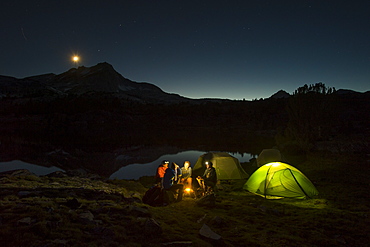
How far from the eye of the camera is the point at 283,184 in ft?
38.2

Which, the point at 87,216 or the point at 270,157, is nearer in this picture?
the point at 87,216

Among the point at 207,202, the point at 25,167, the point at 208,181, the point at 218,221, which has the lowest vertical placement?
the point at 25,167

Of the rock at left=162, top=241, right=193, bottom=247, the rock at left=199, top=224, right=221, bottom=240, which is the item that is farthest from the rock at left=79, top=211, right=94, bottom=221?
the rock at left=199, top=224, right=221, bottom=240

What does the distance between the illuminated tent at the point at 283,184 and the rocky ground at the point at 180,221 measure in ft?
1.77

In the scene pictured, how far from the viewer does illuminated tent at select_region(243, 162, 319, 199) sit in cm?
1132

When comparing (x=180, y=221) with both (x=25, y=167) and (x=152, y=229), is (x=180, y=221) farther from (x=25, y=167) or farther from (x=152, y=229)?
(x=25, y=167)

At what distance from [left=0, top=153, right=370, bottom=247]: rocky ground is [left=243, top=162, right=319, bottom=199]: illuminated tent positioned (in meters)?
0.54

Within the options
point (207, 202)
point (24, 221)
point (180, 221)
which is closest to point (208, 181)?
point (207, 202)

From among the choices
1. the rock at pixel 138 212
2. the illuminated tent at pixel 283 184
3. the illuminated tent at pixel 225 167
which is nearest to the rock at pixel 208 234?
the rock at pixel 138 212

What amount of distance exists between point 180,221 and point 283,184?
264 inches

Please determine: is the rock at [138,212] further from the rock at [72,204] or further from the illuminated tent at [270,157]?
the illuminated tent at [270,157]

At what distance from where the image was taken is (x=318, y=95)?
31.3m

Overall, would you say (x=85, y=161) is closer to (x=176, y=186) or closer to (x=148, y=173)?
(x=148, y=173)

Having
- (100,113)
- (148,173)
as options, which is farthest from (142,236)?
(100,113)
